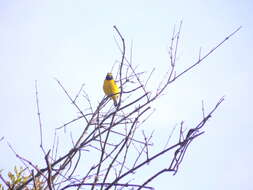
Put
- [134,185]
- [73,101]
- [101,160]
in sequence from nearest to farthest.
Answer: [134,185]
[101,160]
[73,101]

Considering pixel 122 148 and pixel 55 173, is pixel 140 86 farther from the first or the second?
pixel 55 173

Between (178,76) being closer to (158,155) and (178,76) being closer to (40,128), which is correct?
(158,155)

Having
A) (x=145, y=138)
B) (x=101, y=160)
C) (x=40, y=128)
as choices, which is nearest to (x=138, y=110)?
(x=145, y=138)

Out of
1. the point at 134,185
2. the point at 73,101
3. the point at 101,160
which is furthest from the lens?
the point at 73,101

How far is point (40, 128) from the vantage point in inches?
89.8

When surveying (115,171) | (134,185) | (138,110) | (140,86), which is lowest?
(134,185)

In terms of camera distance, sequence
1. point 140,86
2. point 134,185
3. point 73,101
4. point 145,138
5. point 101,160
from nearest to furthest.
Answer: point 134,185 → point 101,160 → point 145,138 → point 140,86 → point 73,101

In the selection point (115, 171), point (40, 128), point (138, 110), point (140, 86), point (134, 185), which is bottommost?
point (134, 185)

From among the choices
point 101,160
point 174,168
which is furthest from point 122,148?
point 174,168

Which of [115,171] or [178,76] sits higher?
[178,76]

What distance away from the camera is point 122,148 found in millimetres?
2227

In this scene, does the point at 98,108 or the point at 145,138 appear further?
the point at 98,108

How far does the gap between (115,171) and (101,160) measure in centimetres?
13

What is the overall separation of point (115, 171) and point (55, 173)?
381 millimetres
